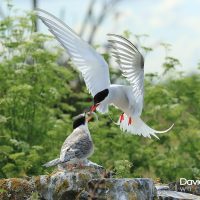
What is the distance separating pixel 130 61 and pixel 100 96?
1.40 ft

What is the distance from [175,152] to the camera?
11234 mm

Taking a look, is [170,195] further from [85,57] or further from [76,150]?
[85,57]

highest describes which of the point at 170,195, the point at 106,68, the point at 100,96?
the point at 106,68

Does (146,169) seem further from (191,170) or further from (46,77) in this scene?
(46,77)

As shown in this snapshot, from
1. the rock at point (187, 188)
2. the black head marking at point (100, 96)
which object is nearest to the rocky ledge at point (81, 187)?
the rock at point (187, 188)

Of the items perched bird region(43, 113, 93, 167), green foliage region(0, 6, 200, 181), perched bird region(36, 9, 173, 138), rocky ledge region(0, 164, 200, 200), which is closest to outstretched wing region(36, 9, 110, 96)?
perched bird region(36, 9, 173, 138)

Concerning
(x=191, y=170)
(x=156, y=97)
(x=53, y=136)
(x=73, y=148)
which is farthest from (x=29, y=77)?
(x=73, y=148)

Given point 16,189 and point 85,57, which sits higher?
point 85,57

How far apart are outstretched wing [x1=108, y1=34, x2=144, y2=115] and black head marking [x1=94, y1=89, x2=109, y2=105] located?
0.26m

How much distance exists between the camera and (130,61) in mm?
7707

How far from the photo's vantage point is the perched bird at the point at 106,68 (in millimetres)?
7531

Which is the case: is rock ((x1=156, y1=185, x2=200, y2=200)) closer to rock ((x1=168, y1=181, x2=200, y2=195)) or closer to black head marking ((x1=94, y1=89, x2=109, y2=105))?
rock ((x1=168, y1=181, x2=200, y2=195))

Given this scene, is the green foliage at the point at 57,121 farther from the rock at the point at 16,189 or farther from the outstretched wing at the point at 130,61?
the rock at the point at 16,189

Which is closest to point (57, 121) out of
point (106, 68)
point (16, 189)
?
point (106, 68)
